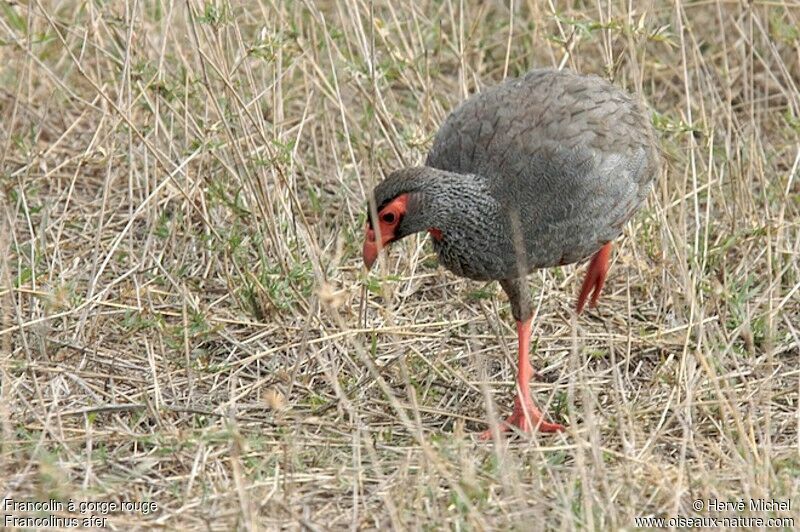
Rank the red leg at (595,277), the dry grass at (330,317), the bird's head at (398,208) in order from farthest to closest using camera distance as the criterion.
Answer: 1. the red leg at (595,277)
2. the bird's head at (398,208)
3. the dry grass at (330,317)

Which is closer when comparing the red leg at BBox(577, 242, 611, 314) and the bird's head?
the bird's head

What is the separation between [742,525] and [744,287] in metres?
2.10

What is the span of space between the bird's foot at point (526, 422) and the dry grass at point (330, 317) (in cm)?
8

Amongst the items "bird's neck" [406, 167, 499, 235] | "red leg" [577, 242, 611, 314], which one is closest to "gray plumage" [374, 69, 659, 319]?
"bird's neck" [406, 167, 499, 235]

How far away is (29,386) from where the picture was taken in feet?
16.8

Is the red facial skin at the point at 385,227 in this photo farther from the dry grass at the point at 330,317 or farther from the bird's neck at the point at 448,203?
the dry grass at the point at 330,317

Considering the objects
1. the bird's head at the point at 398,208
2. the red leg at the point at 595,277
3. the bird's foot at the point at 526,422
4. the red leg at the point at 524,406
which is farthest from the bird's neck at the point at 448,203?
the red leg at the point at 595,277

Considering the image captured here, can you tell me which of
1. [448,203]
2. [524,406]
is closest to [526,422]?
[524,406]

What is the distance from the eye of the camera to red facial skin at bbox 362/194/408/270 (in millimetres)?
4926

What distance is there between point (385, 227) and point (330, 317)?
A: 0.83 metres

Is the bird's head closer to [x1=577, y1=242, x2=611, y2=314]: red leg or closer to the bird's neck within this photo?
the bird's neck

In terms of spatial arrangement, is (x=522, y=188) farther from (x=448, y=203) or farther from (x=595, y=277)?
(x=595, y=277)

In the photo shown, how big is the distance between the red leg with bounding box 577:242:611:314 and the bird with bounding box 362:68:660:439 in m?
0.39

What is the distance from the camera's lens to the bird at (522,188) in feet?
16.3
